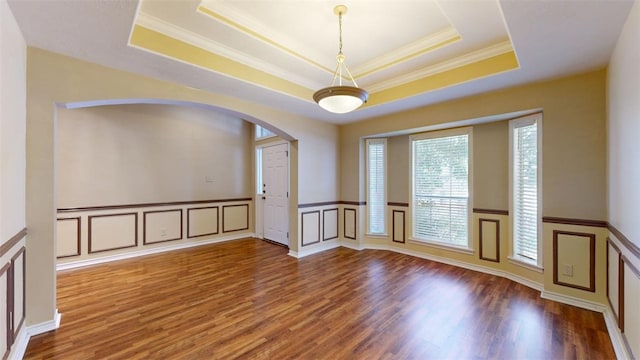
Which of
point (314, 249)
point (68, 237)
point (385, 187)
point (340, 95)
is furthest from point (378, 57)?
point (68, 237)

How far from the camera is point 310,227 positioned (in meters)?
4.85

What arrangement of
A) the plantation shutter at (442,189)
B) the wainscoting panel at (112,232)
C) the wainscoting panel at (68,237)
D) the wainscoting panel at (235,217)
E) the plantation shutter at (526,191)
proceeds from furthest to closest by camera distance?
the wainscoting panel at (235,217) < the wainscoting panel at (112,232) < the plantation shutter at (442,189) < the wainscoting panel at (68,237) < the plantation shutter at (526,191)

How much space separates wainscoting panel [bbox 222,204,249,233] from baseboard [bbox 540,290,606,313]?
17.4ft

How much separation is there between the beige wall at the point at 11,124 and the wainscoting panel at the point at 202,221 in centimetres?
317

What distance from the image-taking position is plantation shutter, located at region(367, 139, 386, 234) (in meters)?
5.07

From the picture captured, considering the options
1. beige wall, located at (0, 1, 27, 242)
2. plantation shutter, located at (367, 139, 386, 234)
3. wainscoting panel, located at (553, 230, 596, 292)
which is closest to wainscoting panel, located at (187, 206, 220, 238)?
beige wall, located at (0, 1, 27, 242)

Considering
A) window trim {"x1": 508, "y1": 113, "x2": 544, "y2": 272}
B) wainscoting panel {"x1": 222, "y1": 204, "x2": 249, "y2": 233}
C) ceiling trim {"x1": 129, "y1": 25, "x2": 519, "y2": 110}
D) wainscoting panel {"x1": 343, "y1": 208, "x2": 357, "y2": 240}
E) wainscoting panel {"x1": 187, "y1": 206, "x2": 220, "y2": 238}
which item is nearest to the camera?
ceiling trim {"x1": 129, "y1": 25, "x2": 519, "y2": 110}

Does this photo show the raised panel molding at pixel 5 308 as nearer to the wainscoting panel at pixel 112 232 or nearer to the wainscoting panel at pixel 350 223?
the wainscoting panel at pixel 112 232

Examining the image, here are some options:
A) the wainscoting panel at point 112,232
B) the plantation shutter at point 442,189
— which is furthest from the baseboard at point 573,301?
the wainscoting panel at point 112,232

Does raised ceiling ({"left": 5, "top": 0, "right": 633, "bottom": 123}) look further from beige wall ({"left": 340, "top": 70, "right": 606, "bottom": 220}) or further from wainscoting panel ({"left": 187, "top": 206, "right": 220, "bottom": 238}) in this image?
wainscoting panel ({"left": 187, "top": 206, "right": 220, "bottom": 238})

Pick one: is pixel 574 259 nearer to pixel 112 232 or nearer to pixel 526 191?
pixel 526 191

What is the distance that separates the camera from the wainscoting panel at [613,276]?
223 centimetres

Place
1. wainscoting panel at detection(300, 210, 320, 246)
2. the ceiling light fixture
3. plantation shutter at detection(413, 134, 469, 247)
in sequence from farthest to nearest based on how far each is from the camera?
1. wainscoting panel at detection(300, 210, 320, 246)
2. plantation shutter at detection(413, 134, 469, 247)
3. the ceiling light fixture

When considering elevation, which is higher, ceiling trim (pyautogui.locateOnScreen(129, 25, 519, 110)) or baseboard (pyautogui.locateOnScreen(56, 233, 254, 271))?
ceiling trim (pyautogui.locateOnScreen(129, 25, 519, 110))
